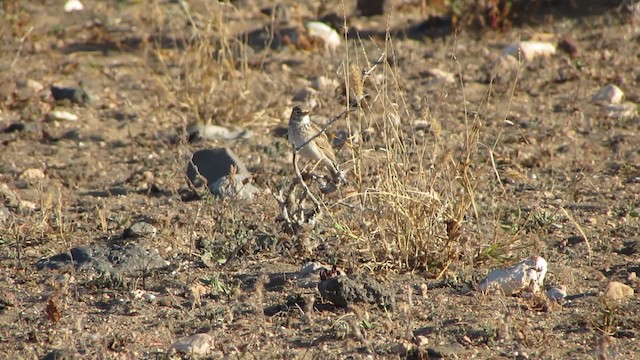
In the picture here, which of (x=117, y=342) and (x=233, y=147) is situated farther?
(x=233, y=147)

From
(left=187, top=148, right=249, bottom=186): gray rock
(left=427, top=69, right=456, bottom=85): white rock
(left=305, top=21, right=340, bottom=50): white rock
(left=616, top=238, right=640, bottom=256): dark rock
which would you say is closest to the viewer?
(left=616, top=238, right=640, bottom=256): dark rock

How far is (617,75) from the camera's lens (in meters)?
9.26

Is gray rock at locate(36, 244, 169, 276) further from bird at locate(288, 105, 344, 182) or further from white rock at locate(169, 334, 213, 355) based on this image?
bird at locate(288, 105, 344, 182)

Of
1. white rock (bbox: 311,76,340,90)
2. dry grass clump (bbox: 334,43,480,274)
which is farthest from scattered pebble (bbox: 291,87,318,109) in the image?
dry grass clump (bbox: 334,43,480,274)

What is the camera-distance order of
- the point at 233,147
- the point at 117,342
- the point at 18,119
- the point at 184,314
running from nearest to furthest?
the point at 117,342 → the point at 184,314 → the point at 233,147 → the point at 18,119

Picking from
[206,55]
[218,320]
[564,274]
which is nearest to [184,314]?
[218,320]

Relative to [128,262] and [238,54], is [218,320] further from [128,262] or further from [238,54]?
[238,54]

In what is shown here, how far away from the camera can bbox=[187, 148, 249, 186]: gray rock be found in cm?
720

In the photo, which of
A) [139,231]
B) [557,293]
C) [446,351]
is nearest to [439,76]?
[139,231]

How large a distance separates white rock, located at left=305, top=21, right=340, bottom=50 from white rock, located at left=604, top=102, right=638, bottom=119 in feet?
9.79

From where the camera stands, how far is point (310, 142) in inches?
247

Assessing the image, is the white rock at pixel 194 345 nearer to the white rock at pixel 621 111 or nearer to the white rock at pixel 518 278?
the white rock at pixel 518 278

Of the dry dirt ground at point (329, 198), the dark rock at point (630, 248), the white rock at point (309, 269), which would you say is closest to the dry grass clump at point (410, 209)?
the dry dirt ground at point (329, 198)

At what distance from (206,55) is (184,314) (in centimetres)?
373
